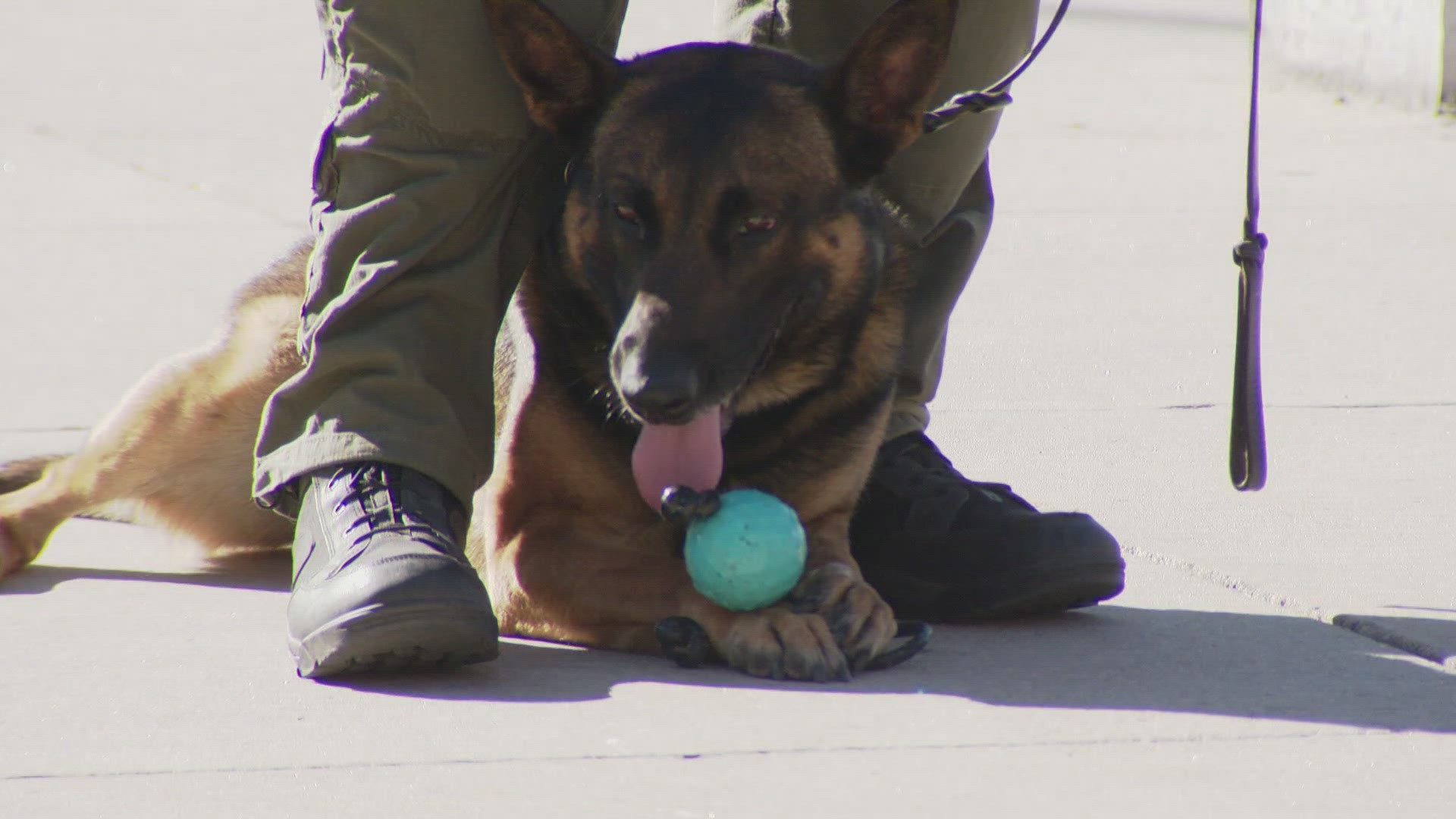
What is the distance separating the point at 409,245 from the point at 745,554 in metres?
0.73

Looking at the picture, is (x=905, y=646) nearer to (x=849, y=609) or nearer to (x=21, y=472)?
(x=849, y=609)

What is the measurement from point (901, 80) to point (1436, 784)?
1.38 meters

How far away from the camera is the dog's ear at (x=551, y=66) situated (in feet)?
9.46

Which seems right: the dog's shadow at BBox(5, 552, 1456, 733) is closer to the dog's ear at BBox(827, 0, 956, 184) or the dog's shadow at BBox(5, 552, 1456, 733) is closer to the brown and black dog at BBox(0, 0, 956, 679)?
the brown and black dog at BBox(0, 0, 956, 679)

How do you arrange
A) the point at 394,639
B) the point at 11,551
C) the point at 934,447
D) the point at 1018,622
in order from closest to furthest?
the point at 394,639, the point at 1018,622, the point at 11,551, the point at 934,447

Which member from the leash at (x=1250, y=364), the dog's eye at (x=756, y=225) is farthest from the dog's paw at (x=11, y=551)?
the leash at (x=1250, y=364)

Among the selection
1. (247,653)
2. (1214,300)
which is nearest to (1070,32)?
(1214,300)

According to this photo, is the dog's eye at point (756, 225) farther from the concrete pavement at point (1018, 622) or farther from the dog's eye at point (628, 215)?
the concrete pavement at point (1018, 622)

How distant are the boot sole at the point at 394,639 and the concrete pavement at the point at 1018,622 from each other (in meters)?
0.05

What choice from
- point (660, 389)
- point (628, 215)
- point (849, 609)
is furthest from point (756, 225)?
point (849, 609)

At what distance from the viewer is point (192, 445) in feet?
11.7

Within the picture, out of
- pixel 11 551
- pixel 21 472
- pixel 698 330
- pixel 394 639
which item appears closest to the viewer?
pixel 394 639

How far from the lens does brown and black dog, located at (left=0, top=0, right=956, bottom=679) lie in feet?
9.18

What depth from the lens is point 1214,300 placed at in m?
5.59
